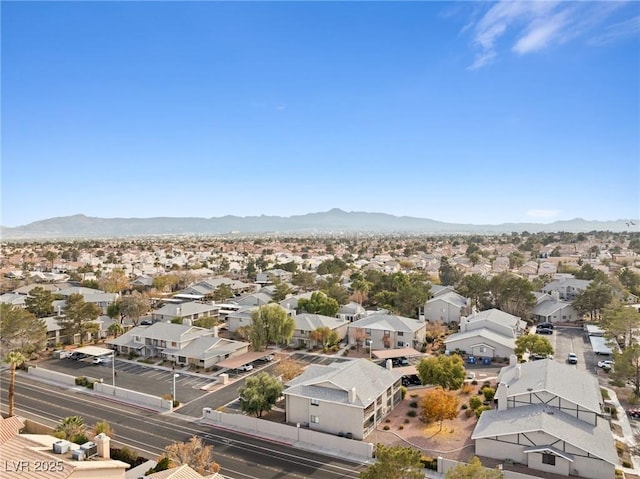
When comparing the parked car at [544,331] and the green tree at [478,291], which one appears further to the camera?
the green tree at [478,291]

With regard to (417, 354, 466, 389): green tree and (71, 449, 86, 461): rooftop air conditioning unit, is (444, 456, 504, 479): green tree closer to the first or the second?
(417, 354, 466, 389): green tree

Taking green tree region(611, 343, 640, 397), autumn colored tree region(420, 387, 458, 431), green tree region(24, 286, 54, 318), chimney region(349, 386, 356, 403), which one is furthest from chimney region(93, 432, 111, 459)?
green tree region(24, 286, 54, 318)

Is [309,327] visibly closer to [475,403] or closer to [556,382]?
[475,403]

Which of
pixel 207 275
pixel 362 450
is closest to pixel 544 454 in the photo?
pixel 362 450

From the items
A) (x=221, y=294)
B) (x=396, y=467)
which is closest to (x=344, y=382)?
(x=396, y=467)

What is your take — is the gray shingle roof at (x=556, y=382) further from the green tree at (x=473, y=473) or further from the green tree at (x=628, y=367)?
the green tree at (x=473, y=473)

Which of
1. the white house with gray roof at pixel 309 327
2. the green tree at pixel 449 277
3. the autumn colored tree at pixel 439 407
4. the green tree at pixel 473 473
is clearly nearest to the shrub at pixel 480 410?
the autumn colored tree at pixel 439 407

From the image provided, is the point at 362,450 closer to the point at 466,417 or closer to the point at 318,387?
the point at 318,387

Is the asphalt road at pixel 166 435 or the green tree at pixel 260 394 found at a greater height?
the green tree at pixel 260 394
